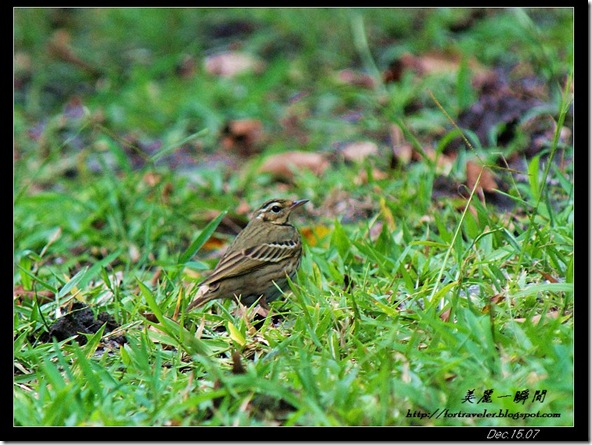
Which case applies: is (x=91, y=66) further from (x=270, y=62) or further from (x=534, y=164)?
(x=534, y=164)

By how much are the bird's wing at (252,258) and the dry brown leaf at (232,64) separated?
5.24 m

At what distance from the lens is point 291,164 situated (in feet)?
28.6

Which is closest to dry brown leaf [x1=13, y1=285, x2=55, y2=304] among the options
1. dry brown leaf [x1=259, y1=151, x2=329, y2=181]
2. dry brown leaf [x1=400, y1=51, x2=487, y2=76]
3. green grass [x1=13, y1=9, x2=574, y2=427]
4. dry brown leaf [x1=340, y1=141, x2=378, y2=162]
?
green grass [x1=13, y1=9, x2=574, y2=427]

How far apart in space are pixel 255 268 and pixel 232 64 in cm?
563

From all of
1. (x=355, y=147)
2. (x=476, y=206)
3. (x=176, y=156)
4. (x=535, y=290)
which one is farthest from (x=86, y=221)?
(x=535, y=290)

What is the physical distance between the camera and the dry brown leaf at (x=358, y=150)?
8727 mm

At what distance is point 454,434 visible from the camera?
4.36 m

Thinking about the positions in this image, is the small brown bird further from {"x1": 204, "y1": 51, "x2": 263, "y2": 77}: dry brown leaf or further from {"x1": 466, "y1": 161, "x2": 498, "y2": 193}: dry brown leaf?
{"x1": 204, "y1": 51, "x2": 263, "y2": 77}: dry brown leaf

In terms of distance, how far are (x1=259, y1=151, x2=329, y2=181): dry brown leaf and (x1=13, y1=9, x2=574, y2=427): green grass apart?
138mm

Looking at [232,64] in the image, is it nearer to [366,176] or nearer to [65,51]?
[65,51]

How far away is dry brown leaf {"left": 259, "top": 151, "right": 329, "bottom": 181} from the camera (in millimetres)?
8680

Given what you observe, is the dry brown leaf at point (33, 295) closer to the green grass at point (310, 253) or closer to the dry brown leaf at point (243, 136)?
the green grass at point (310, 253)

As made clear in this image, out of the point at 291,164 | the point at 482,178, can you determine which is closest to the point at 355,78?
the point at 291,164

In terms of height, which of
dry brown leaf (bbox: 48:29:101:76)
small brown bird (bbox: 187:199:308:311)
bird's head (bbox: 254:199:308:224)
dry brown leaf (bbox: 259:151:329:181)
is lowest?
dry brown leaf (bbox: 259:151:329:181)
